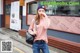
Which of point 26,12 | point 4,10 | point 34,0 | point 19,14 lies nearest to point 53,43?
point 34,0

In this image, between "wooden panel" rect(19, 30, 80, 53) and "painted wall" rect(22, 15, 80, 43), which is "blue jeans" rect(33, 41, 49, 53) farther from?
"painted wall" rect(22, 15, 80, 43)

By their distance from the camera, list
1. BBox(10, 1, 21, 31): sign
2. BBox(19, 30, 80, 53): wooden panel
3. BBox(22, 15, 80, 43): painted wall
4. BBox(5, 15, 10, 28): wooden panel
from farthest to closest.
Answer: BBox(5, 15, 10, 28): wooden panel < BBox(10, 1, 21, 31): sign < BBox(22, 15, 80, 43): painted wall < BBox(19, 30, 80, 53): wooden panel

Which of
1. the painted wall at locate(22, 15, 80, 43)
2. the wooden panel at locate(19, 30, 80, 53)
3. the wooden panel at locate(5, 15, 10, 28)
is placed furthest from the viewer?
the wooden panel at locate(5, 15, 10, 28)

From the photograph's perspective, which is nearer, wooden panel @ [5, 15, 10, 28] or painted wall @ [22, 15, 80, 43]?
painted wall @ [22, 15, 80, 43]

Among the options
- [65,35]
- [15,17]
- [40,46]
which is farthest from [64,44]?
[15,17]

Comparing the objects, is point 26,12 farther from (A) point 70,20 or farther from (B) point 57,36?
(A) point 70,20

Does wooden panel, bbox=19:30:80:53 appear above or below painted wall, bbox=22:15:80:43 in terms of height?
below

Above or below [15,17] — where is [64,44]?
below

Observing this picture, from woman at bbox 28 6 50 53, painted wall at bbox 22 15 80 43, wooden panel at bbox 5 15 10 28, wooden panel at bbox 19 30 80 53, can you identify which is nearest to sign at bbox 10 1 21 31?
wooden panel at bbox 5 15 10 28

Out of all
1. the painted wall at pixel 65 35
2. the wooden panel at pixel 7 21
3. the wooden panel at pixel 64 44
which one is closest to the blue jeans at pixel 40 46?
the wooden panel at pixel 64 44

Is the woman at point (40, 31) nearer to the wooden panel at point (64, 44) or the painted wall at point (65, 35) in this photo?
the wooden panel at point (64, 44)

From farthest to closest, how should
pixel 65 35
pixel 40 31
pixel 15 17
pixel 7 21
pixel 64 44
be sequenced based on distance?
1. pixel 7 21
2. pixel 15 17
3. pixel 65 35
4. pixel 64 44
5. pixel 40 31

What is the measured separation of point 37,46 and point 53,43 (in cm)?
554

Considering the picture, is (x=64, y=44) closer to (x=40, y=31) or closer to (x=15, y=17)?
(x=40, y=31)
